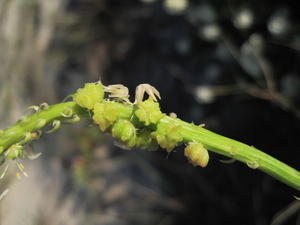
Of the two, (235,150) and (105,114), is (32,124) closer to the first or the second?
(105,114)

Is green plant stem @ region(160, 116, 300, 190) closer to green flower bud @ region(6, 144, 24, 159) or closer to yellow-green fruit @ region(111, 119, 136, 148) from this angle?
yellow-green fruit @ region(111, 119, 136, 148)

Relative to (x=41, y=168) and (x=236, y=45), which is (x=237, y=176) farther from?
(x=41, y=168)

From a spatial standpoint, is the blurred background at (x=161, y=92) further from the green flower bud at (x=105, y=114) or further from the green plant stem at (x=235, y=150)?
the green flower bud at (x=105, y=114)

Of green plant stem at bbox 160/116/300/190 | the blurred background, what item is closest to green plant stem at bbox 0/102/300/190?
green plant stem at bbox 160/116/300/190

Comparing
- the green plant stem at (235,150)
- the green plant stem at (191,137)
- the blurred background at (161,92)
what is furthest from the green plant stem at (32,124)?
the blurred background at (161,92)

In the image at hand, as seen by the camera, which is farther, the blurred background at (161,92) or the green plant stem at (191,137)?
the blurred background at (161,92)

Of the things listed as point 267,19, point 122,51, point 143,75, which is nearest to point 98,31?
point 122,51

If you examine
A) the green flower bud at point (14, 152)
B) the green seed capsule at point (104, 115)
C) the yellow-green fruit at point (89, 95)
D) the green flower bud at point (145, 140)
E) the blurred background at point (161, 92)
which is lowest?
the green flower bud at point (14, 152)
